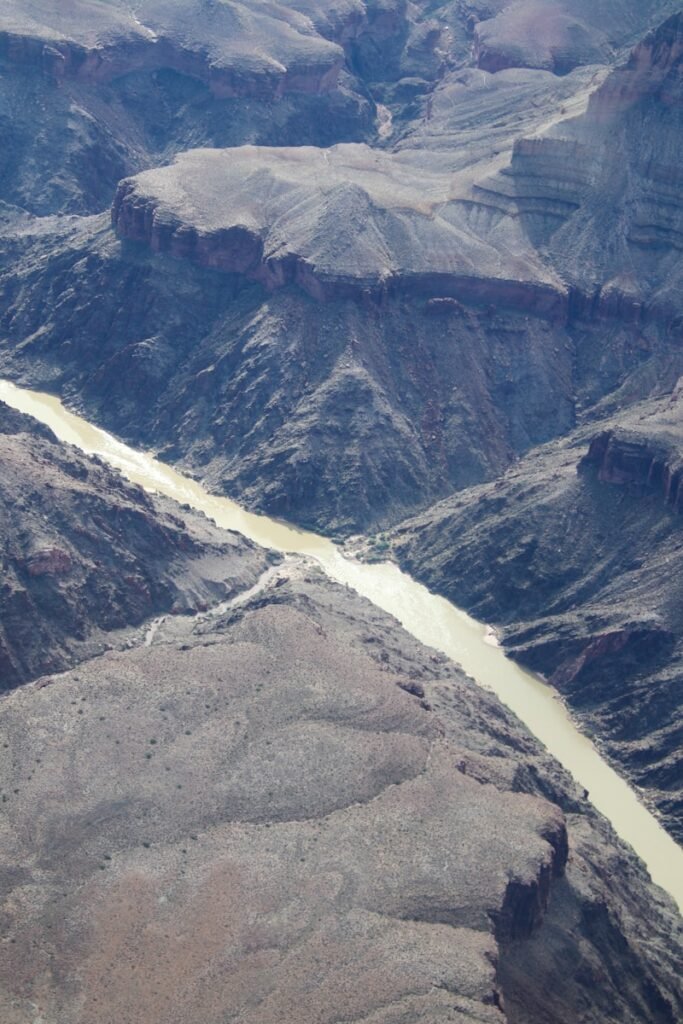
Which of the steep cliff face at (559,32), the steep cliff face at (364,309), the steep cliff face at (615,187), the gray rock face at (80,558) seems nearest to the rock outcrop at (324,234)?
the steep cliff face at (364,309)

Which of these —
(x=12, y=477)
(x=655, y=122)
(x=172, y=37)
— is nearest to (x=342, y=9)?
(x=172, y=37)

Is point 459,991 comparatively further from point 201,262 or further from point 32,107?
point 32,107

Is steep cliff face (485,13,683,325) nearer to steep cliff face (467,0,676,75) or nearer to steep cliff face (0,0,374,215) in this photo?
steep cliff face (0,0,374,215)

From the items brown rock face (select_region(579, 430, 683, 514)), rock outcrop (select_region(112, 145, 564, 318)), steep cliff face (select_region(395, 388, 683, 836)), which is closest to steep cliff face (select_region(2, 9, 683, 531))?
rock outcrop (select_region(112, 145, 564, 318))

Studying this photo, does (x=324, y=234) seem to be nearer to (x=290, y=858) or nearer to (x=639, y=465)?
(x=639, y=465)

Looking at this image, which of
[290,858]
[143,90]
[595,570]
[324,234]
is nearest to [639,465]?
[595,570]

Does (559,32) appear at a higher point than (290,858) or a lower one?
higher

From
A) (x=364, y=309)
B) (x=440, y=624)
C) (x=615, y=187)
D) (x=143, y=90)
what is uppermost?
(x=143, y=90)
